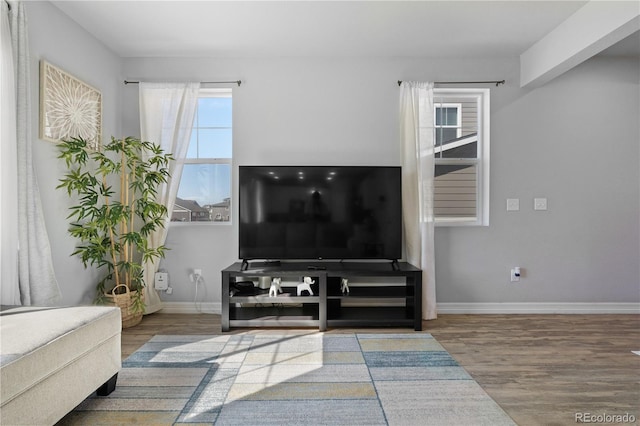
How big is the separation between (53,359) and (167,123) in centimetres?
255

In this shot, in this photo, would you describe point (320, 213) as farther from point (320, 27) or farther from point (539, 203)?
point (539, 203)

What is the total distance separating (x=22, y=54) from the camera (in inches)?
94.5

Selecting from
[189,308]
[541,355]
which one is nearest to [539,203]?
[541,355]

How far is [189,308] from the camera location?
12.4 feet

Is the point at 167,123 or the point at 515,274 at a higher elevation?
the point at 167,123

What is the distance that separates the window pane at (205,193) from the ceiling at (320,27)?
1111 millimetres

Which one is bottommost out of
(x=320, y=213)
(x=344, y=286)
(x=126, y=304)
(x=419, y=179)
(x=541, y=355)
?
(x=541, y=355)

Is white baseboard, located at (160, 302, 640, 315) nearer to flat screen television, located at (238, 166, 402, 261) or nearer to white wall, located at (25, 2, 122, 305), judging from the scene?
flat screen television, located at (238, 166, 402, 261)

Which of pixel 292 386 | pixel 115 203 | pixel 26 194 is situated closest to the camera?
pixel 292 386

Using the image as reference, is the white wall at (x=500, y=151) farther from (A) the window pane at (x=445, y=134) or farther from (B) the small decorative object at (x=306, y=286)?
(B) the small decorative object at (x=306, y=286)

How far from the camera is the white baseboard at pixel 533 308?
149 inches

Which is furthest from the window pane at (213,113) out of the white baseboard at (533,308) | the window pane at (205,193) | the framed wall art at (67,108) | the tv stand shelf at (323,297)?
the white baseboard at (533,308)

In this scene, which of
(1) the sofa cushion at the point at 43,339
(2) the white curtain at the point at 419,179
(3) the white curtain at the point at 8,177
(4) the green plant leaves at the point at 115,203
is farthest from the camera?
(2) the white curtain at the point at 419,179

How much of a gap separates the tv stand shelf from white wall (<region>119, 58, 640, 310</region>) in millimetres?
564
